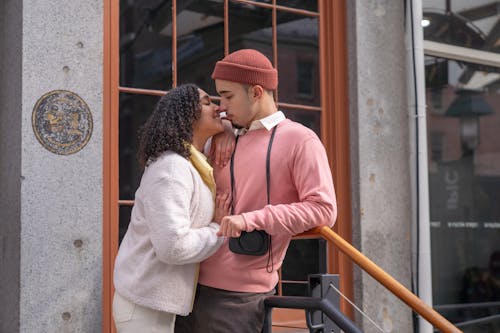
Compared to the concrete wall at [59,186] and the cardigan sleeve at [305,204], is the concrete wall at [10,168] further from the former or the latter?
→ the cardigan sleeve at [305,204]

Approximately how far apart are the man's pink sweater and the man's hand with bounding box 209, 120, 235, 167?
0.11ft

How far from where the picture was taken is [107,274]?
4715 mm

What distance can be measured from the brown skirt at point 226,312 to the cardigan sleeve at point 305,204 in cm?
31

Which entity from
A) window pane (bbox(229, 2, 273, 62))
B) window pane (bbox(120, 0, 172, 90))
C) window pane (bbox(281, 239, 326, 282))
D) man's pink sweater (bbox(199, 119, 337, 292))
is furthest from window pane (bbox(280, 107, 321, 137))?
man's pink sweater (bbox(199, 119, 337, 292))

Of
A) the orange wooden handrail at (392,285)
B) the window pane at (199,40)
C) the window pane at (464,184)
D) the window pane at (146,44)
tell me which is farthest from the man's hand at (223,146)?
the window pane at (464,184)

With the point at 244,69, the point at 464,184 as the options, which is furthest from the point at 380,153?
the point at 244,69

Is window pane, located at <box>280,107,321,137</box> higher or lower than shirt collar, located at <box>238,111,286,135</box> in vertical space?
higher

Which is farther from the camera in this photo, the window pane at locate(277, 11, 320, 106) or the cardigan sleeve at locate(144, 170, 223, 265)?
the window pane at locate(277, 11, 320, 106)

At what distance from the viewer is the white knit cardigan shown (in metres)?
2.58

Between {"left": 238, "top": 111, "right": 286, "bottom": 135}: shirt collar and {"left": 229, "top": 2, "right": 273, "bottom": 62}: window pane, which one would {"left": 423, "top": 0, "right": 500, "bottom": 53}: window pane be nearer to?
{"left": 229, "top": 2, "right": 273, "bottom": 62}: window pane

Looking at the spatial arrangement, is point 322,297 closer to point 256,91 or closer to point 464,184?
point 256,91

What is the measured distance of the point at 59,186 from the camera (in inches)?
178

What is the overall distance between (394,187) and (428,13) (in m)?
1.65

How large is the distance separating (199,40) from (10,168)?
5.02ft
